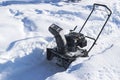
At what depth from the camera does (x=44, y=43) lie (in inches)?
352

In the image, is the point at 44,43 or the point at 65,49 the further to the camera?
the point at 44,43

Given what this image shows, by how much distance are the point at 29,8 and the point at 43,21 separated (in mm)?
1746

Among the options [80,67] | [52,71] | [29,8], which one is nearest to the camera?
[80,67]

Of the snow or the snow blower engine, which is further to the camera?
the snow blower engine

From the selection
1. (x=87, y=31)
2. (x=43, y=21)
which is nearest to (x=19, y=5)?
(x=43, y=21)

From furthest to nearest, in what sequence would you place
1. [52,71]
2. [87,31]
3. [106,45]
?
[87,31], [106,45], [52,71]

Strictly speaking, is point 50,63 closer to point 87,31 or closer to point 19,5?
point 87,31

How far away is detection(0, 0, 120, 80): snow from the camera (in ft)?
22.8

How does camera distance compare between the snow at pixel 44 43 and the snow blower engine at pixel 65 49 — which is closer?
the snow at pixel 44 43

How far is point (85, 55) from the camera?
8109mm

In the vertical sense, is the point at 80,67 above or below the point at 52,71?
above

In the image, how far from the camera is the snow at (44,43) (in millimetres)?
6941

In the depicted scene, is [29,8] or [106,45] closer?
[106,45]

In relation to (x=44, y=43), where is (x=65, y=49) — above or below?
above
